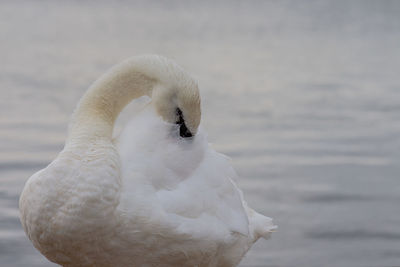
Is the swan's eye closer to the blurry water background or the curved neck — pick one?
the curved neck

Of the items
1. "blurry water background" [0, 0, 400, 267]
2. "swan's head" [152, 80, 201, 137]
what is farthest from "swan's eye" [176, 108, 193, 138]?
"blurry water background" [0, 0, 400, 267]

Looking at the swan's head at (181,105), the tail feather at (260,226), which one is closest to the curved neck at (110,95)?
the swan's head at (181,105)

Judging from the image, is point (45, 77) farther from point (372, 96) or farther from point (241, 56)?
point (372, 96)

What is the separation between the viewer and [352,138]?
24.2 feet

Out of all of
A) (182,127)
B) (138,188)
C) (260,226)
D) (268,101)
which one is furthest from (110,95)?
(268,101)

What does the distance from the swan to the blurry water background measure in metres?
0.81

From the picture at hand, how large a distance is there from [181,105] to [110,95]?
440 millimetres

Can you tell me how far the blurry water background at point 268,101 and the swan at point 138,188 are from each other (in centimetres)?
81

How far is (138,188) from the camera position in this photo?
330 cm

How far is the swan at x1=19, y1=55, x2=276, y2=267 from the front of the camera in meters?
3.22

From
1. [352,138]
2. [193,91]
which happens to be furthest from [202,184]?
[352,138]

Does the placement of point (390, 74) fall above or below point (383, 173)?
above

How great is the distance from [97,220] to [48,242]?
10.3 inches

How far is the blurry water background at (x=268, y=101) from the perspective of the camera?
16.3 ft
